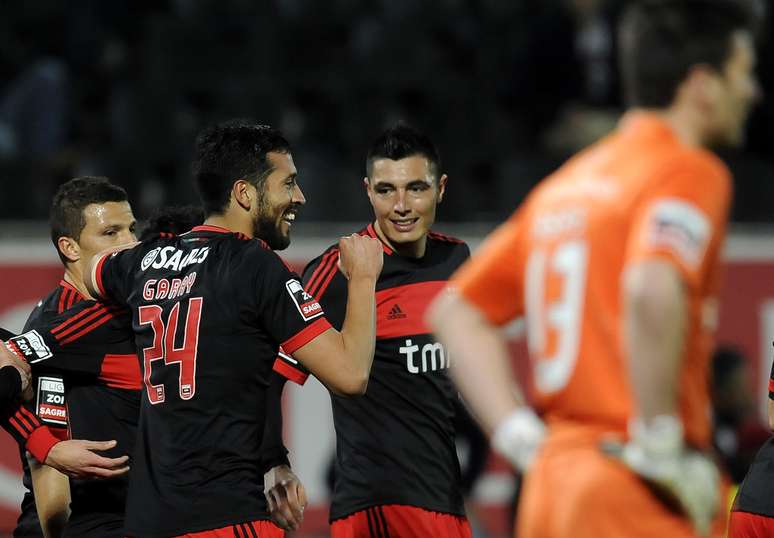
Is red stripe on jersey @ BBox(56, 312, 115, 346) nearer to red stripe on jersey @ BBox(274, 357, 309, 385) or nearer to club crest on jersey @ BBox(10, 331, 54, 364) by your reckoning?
club crest on jersey @ BBox(10, 331, 54, 364)

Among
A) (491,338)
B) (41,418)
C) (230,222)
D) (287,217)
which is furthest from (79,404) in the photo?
(491,338)

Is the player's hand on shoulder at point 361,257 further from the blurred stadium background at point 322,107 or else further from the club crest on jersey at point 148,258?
the blurred stadium background at point 322,107

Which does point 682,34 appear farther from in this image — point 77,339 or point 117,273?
point 77,339

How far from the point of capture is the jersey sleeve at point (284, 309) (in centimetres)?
419

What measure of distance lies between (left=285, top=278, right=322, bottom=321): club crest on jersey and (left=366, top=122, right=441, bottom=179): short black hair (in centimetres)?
163

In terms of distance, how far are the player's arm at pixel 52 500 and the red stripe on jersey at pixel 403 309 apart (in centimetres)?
140

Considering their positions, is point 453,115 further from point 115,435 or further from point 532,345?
point 532,345

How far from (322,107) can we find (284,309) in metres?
7.39

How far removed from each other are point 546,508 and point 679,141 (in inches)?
32.3

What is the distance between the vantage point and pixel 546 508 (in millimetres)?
2693

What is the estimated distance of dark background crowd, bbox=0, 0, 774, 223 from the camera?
10242 mm

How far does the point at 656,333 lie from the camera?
2.48 meters

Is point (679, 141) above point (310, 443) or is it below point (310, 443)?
above

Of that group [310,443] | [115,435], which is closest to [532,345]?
[115,435]
